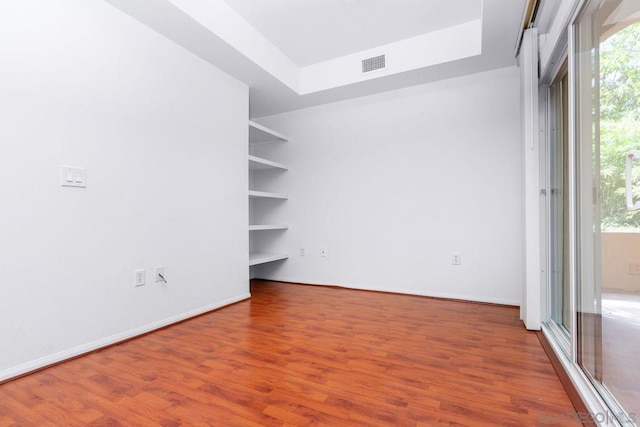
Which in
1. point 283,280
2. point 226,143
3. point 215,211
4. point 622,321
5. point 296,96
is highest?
point 296,96

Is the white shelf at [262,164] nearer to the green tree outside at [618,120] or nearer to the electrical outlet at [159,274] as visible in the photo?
the electrical outlet at [159,274]

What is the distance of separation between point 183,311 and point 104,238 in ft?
3.06

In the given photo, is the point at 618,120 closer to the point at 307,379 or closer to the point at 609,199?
the point at 609,199

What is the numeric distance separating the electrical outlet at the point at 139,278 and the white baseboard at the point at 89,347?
0.33 m

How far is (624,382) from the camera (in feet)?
4.18

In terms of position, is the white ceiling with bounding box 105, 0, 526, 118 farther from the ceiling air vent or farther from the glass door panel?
the glass door panel

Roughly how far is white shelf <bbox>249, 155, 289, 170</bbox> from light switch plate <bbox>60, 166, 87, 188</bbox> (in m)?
1.81

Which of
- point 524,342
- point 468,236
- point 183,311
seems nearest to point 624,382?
point 524,342

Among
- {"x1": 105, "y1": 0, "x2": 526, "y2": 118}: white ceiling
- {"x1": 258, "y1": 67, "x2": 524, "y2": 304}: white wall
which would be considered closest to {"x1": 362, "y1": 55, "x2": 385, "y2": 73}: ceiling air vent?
{"x1": 105, "y1": 0, "x2": 526, "y2": 118}: white ceiling

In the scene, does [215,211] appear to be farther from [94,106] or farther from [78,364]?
[78,364]

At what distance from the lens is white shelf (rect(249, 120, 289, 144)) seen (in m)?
3.84

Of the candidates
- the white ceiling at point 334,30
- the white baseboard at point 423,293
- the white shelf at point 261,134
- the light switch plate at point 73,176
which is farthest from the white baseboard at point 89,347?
the white ceiling at point 334,30

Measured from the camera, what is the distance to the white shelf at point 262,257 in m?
3.74

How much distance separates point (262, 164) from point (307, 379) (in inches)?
113
